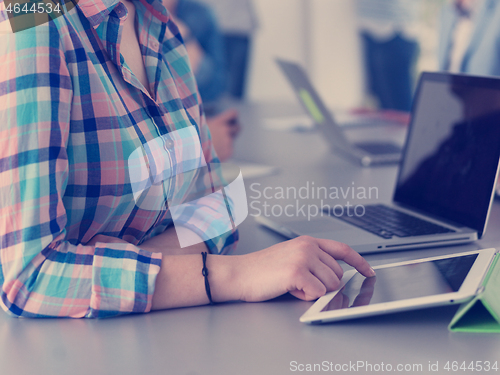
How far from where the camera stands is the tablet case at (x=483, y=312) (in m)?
0.50

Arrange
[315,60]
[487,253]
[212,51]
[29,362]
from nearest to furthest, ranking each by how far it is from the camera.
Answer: [29,362]
[487,253]
[212,51]
[315,60]

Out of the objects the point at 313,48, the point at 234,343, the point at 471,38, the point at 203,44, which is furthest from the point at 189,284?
the point at 313,48

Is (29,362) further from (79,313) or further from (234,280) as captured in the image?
→ (234,280)

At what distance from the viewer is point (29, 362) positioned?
0.51 meters

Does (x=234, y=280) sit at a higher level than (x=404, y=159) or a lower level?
lower

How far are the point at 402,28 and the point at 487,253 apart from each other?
415 centimetres

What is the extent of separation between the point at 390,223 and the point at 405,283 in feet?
0.98

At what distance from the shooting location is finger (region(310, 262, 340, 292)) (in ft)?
1.95

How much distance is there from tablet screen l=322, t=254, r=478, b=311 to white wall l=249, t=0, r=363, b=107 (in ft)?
13.3

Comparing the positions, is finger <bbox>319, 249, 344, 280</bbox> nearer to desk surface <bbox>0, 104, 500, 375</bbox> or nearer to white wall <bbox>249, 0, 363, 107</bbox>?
desk surface <bbox>0, 104, 500, 375</bbox>

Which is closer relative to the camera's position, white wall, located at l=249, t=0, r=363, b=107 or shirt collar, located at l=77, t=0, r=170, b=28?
shirt collar, located at l=77, t=0, r=170, b=28

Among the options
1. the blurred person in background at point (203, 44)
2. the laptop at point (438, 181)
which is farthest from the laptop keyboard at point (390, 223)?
the blurred person in background at point (203, 44)

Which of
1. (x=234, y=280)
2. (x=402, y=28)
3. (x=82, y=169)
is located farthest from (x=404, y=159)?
(x=402, y=28)

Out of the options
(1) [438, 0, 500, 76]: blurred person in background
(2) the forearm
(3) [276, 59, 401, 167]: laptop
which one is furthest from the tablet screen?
(1) [438, 0, 500, 76]: blurred person in background
